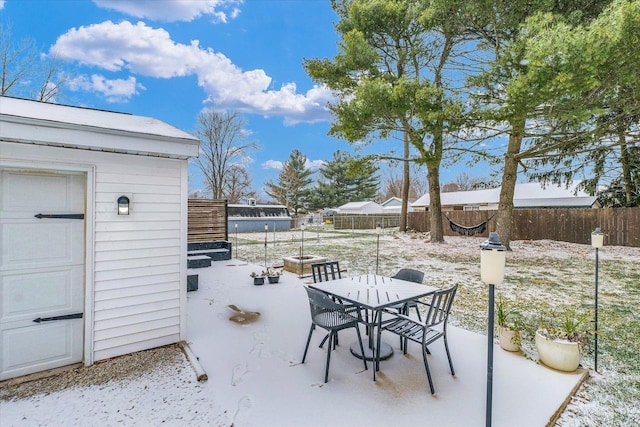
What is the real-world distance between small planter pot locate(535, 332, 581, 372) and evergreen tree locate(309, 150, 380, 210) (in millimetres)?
27937

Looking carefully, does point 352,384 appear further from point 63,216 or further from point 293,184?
point 293,184

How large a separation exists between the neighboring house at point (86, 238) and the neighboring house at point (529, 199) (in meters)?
16.0

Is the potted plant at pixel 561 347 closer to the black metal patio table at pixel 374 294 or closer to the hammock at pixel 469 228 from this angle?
the black metal patio table at pixel 374 294

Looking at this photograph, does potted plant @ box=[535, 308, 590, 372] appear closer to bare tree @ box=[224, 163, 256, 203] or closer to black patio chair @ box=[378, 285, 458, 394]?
black patio chair @ box=[378, 285, 458, 394]

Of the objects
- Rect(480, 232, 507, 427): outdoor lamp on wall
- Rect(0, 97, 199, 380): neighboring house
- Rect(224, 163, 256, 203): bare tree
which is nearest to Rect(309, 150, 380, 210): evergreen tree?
Rect(224, 163, 256, 203): bare tree

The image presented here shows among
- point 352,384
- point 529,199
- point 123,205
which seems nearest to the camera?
point 352,384

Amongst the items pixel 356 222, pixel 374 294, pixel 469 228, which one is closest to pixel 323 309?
pixel 374 294

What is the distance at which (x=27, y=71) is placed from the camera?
1212 cm

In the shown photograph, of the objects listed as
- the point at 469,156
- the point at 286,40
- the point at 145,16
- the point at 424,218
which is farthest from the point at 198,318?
the point at 286,40

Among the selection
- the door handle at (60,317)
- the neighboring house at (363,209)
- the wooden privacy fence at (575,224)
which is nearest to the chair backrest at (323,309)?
the door handle at (60,317)

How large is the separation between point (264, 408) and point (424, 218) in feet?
55.8

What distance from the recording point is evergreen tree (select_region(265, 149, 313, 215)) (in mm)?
30219

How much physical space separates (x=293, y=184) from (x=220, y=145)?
8516mm

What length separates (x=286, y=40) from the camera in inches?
719
